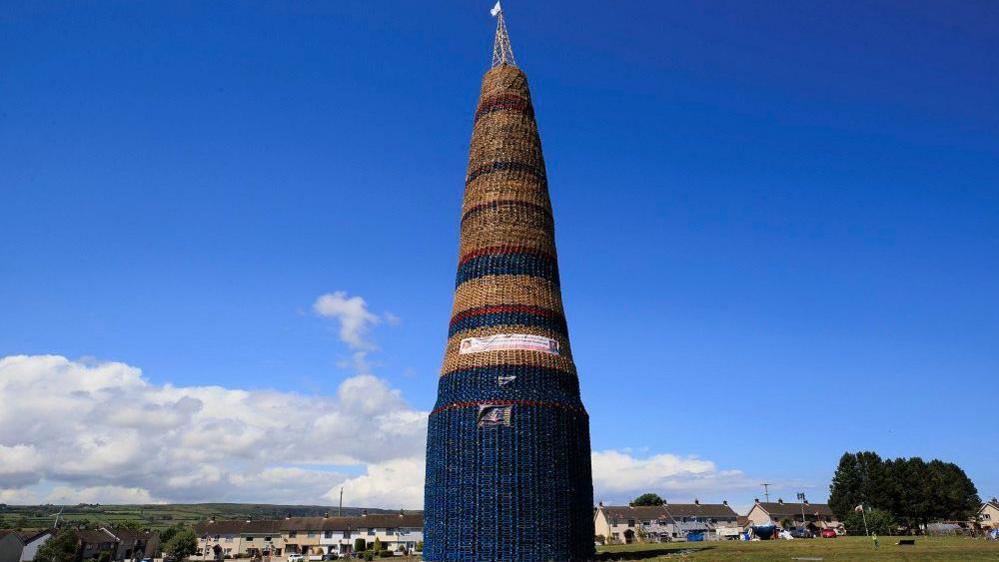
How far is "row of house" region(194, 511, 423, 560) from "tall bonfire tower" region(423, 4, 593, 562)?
228ft

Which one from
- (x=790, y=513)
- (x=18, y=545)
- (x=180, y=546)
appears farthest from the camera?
(x=790, y=513)

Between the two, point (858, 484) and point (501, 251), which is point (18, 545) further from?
point (858, 484)

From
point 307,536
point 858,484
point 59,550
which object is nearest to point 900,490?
point 858,484

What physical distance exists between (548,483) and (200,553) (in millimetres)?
90505

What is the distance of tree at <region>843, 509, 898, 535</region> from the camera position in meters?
76.1

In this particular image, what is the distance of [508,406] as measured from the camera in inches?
969

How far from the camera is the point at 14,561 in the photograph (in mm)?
83750

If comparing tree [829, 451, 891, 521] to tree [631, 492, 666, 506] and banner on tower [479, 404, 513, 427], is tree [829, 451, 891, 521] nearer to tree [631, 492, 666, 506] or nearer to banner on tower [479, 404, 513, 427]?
tree [631, 492, 666, 506]

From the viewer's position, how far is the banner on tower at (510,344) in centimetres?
2617

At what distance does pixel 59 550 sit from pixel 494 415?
81003 mm

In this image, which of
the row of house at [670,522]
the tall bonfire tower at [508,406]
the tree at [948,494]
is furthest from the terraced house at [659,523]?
the tall bonfire tower at [508,406]

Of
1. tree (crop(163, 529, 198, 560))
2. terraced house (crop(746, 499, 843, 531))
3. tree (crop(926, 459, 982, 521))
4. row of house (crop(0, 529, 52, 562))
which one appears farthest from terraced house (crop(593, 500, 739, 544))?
row of house (crop(0, 529, 52, 562))

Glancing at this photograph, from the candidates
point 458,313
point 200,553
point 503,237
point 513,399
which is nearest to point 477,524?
point 513,399

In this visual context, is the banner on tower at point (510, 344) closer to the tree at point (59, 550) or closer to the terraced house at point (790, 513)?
the tree at point (59, 550)
